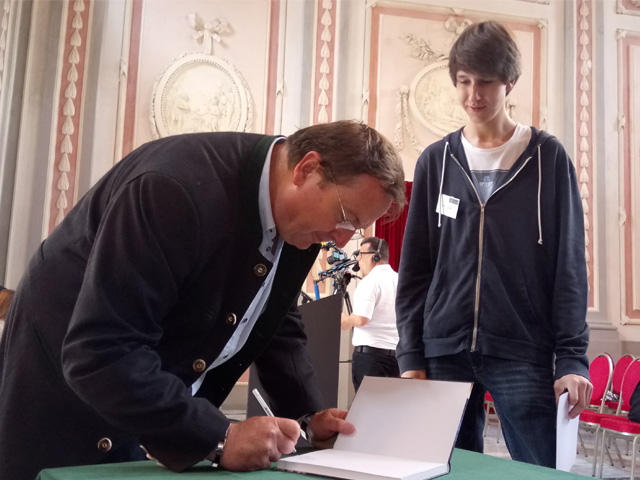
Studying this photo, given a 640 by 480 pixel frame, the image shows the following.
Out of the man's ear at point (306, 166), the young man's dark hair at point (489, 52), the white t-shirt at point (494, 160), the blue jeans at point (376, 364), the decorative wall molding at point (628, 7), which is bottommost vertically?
the blue jeans at point (376, 364)

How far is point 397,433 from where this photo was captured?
1.29 metres

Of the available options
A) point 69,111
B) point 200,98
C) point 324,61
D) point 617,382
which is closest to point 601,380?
point 617,382

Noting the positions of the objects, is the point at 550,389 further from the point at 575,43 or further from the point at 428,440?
the point at 575,43

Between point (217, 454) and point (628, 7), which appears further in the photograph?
point (628, 7)

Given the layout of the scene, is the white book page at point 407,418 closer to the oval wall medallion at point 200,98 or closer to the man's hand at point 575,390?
the man's hand at point 575,390

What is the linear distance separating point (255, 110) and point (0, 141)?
235 centimetres

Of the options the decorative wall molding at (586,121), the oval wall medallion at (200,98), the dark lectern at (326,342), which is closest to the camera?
the dark lectern at (326,342)

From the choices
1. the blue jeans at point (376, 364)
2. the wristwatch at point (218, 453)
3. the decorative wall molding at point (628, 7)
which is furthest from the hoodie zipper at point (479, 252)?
the decorative wall molding at point (628, 7)

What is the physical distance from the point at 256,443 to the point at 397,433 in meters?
0.28

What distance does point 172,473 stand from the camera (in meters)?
1.10

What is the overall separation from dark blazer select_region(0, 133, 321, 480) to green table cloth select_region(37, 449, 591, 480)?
4cm

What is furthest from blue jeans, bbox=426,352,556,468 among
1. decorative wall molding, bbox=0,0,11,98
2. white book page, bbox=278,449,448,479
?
decorative wall molding, bbox=0,0,11,98

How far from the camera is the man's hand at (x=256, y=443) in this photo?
1.12m

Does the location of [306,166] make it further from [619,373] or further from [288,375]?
[619,373]
